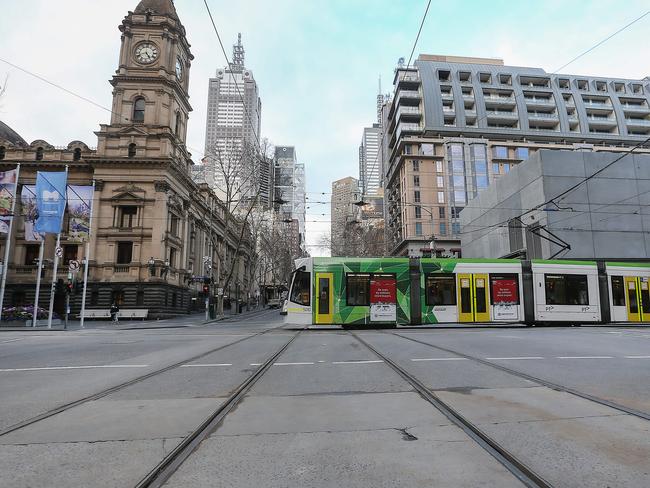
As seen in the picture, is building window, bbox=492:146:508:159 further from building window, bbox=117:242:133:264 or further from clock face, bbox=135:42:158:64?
building window, bbox=117:242:133:264

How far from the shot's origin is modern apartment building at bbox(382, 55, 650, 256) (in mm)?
77750

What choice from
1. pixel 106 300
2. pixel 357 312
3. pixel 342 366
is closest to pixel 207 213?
pixel 106 300

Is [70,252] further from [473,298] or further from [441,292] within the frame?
[473,298]

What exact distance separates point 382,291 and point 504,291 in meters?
5.84

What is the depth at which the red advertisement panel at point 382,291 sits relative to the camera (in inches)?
780

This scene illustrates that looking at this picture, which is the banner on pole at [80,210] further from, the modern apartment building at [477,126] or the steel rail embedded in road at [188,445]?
the modern apartment building at [477,126]

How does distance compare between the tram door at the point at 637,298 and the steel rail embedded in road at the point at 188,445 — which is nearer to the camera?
the steel rail embedded in road at the point at 188,445

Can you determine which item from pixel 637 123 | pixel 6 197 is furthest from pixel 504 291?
pixel 637 123

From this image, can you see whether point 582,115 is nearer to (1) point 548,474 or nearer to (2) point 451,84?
(2) point 451,84

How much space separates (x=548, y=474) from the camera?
308cm

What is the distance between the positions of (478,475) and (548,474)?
19.5 inches

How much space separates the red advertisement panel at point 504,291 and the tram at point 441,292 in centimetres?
5

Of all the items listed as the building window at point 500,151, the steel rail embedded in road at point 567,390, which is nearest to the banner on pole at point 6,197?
the steel rail embedded in road at point 567,390

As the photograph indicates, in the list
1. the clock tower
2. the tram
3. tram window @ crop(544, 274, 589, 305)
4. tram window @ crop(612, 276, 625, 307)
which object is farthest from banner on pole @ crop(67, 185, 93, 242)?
tram window @ crop(612, 276, 625, 307)
